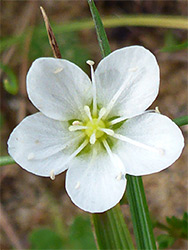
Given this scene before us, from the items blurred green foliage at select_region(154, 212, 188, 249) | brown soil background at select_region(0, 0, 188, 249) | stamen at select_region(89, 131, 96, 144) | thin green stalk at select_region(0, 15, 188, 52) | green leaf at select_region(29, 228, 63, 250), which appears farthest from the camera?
brown soil background at select_region(0, 0, 188, 249)

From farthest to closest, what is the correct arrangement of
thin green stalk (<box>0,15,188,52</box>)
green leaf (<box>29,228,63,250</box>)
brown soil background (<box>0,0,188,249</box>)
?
brown soil background (<box>0,0,188,249</box>), green leaf (<box>29,228,63,250</box>), thin green stalk (<box>0,15,188,52</box>)

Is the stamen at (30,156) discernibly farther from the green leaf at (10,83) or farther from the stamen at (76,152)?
the green leaf at (10,83)

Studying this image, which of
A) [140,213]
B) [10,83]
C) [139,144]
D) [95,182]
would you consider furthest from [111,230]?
[10,83]

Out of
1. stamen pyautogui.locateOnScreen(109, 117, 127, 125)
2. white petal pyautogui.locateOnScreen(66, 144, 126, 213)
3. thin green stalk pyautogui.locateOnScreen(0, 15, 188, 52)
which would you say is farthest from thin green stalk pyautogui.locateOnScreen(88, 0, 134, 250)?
thin green stalk pyautogui.locateOnScreen(0, 15, 188, 52)

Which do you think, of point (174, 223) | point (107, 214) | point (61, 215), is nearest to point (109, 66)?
point (107, 214)

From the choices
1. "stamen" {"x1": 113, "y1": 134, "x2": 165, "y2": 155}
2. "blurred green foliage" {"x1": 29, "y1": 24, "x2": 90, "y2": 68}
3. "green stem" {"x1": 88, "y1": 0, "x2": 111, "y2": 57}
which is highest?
"green stem" {"x1": 88, "y1": 0, "x2": 111, "y2": 57}

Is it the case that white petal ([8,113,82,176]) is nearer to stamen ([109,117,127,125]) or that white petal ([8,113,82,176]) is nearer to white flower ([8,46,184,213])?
white flower ([8,46,184,213])
